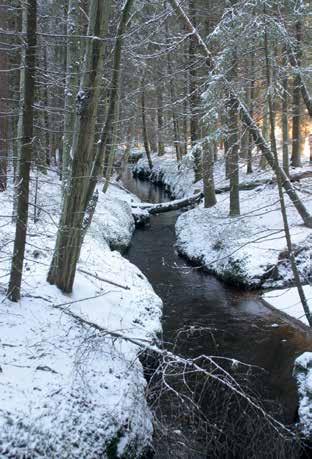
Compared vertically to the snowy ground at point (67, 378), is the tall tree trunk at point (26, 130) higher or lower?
higher

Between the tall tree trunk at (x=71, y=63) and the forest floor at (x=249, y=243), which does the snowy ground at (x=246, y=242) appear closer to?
the forest floor at (x=249, y=243)

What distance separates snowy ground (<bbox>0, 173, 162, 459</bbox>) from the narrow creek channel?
156cm

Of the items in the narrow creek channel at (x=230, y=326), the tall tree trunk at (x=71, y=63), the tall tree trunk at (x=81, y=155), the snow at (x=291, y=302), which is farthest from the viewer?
the snow at (x=291, y=302)

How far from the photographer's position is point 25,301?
7.62 m

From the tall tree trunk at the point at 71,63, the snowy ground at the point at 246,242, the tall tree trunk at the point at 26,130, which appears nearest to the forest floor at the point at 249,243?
the snowy ground at the point at 246,242

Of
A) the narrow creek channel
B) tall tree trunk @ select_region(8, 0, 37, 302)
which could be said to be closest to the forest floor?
the narrow creek channel

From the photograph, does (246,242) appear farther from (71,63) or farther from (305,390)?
(71,63)

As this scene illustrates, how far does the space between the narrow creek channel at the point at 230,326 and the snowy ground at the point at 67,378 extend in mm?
1558

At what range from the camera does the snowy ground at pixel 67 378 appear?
527cm

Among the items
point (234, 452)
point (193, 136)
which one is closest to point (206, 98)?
point (234, 452)

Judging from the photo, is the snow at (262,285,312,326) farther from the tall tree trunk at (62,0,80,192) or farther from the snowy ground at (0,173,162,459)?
the tall tree trunk at (62,0,80,192)

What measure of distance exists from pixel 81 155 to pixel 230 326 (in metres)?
4.97

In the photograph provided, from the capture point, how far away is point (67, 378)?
608 cm

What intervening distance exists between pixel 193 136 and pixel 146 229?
451 centimetres
